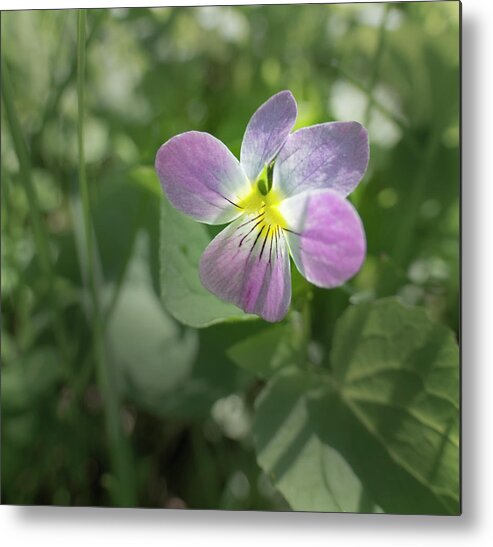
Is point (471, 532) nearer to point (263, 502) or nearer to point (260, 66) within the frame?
point (263, 502)

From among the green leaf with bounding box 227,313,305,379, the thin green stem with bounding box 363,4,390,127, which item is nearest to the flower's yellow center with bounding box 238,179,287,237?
the green leaf with bounding box 227,313,305,379

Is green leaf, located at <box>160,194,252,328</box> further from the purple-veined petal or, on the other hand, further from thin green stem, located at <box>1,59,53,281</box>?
thin green stem, located at <box>1,59,53,281</box>

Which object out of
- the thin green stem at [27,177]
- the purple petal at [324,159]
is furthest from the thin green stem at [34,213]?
the purple petal at [324,159]

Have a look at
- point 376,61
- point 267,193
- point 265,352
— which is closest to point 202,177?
point 267,193

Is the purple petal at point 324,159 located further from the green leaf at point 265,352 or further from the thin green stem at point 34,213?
the thin green stem at point 34,213

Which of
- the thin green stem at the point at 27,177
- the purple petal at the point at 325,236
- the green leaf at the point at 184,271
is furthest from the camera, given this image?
the thin green stem at the point at 27,177

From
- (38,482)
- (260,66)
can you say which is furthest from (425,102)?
(38,482)
